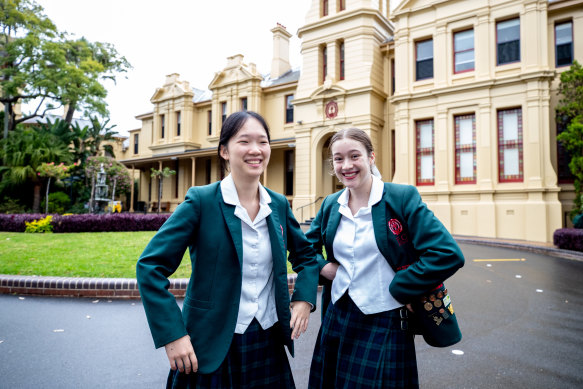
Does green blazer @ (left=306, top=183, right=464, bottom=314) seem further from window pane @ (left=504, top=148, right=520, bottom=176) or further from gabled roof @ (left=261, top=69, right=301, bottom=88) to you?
gabled roof @ (left=261, top=69, right=301, bottom=88)

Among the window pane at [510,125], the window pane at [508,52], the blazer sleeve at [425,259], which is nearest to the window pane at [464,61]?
the window pane at [508,52]

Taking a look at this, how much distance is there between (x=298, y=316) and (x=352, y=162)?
2.93 ft

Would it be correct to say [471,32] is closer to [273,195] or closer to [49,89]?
[273,195]

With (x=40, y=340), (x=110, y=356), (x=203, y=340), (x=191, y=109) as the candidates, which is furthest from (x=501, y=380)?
(x=191, y=109)

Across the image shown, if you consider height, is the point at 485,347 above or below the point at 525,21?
below

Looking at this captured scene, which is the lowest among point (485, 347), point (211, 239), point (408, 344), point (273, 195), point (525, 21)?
point (485, 347)

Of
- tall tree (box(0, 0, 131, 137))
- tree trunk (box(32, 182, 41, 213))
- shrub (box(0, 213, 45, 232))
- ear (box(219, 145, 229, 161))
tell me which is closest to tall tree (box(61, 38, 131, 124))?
tall tree (box(0, 0, 131, 137))

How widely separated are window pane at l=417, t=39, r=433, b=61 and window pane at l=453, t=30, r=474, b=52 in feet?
3.47

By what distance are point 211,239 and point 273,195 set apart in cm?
49

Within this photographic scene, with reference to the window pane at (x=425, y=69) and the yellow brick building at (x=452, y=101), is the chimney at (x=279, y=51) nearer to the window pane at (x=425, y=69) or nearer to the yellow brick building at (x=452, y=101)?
the yellow brick building at (x=452, y=101)

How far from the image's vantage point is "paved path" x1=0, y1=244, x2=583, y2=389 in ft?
9.95

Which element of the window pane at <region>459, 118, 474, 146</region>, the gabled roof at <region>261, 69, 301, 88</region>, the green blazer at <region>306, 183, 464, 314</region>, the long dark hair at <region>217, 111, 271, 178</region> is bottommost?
the green blazer at <region>306, 183, 464, 314</region>

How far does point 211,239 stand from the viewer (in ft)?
5.57

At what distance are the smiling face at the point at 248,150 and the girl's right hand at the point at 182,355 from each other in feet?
2.67
